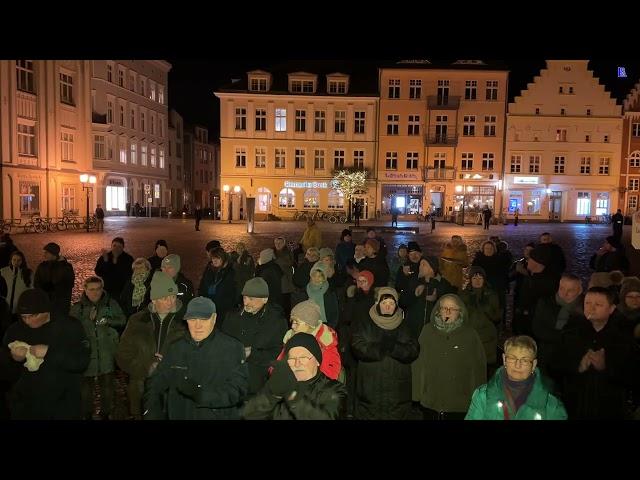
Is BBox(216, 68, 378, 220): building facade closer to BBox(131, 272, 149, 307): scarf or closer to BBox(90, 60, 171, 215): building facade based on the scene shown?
BBox(90, 60, 171, 215): building facade

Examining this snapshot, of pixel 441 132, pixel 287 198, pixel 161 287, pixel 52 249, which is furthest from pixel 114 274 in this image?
pixel 441 132

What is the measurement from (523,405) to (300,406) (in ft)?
4.96

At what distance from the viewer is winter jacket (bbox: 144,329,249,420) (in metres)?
4.04

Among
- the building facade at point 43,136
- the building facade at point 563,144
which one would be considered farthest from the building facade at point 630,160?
the building facade at point 43,136

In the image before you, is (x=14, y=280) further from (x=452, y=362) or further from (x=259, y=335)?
(x=452, y=362)

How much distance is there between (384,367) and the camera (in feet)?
15.0

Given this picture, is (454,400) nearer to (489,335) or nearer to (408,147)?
(489,335)

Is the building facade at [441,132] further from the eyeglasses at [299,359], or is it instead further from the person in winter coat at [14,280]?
the eyeglasses at [299,359]

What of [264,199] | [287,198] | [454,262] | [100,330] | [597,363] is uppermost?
[287,198]

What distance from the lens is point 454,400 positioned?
4.84m

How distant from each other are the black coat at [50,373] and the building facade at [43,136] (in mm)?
30516

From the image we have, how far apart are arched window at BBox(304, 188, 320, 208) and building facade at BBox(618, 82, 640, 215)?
26856 mm

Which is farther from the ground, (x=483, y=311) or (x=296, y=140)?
(x=296, y=140)

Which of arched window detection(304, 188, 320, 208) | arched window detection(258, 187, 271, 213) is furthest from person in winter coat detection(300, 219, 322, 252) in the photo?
arched window detection(258, 187, 271, 213)
